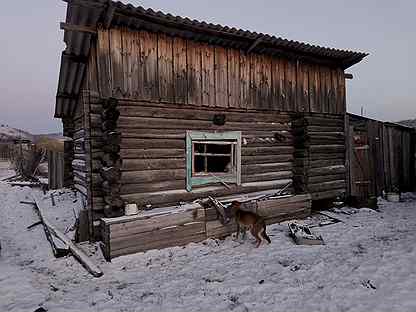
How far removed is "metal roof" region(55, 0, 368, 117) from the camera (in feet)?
18.5

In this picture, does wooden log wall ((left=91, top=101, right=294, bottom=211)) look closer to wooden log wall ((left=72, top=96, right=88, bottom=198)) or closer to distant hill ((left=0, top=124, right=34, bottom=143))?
wooden log wall ((left=72, top=96, right=88, bottom=198))

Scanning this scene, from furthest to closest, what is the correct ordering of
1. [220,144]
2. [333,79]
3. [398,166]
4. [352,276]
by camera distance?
[398,166]
[333,79]
[220,144]
[352,276]

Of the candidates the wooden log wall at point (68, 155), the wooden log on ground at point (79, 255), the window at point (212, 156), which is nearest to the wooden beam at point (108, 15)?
the window at point (212, 156)

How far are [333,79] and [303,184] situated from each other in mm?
3800

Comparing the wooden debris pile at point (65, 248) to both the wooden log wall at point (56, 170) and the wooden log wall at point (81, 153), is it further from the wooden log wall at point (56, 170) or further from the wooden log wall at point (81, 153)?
the wooden log wall at point (56, 170)

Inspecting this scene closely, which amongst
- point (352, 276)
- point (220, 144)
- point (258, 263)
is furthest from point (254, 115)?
point (352, 276)

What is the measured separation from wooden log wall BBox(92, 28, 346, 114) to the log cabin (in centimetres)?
3

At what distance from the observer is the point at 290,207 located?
8523 millimetres

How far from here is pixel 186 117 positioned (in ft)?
23.4

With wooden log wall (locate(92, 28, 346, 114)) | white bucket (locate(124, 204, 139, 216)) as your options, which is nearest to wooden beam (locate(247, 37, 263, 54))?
wooden log wall (locate(92, 28, 346, 114))

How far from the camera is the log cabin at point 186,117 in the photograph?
19.8 feet

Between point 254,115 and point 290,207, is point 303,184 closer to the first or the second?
point 290,207

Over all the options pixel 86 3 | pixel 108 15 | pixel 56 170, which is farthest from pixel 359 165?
pixel 56 170

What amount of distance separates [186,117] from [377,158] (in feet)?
27.9
